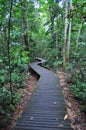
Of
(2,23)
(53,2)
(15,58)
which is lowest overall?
(15,58)

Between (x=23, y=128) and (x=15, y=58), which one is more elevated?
(x=15, y=58)

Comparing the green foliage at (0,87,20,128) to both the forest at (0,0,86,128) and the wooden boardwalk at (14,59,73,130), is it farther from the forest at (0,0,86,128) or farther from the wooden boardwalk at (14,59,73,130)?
the wooden boardwalk at (14,59,73,130)

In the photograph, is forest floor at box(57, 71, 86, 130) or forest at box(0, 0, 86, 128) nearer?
forest floor at box(57, 71, 86, 130)

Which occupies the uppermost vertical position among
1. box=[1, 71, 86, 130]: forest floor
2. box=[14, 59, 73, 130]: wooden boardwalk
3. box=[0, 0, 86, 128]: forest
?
box=[0, 0, 86, 128]: forest

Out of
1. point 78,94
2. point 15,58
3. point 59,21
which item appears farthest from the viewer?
point 59,21

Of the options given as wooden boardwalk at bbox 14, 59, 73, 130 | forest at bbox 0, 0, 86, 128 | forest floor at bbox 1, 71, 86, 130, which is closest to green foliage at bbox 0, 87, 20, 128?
forest at bbox 0, 0, 86, 128

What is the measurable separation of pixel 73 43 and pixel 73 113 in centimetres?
1264

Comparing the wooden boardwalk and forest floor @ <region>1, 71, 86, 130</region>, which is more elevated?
the wooden boardwalk

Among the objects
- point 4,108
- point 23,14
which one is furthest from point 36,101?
point 23,14

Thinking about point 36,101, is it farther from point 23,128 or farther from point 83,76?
point 83,76

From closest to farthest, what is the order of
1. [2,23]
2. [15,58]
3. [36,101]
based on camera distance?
1. [36,101]
2. [2,23]
3. [15,58]

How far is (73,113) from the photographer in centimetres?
581

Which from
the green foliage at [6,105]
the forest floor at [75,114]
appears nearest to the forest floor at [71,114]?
the forest floor at [75,114]

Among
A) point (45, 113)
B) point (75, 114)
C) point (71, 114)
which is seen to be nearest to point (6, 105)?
point (45, 113)
